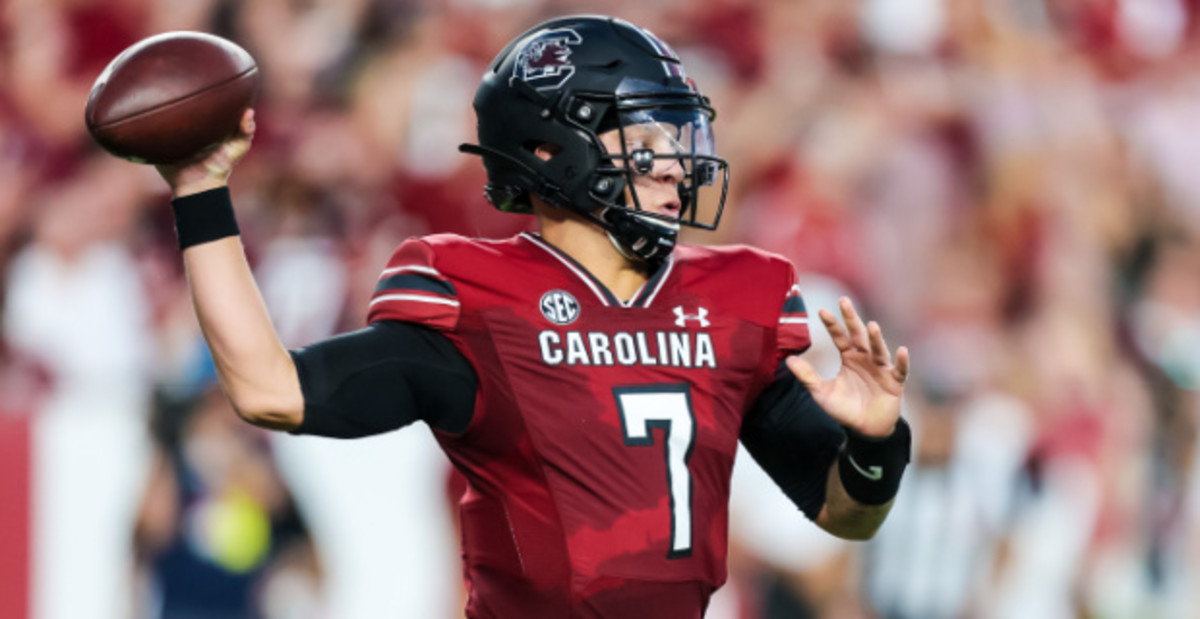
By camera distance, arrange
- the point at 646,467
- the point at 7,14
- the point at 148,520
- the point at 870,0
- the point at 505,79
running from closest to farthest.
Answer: the point at 646,467 < the point at 505,79 < the point at 148,520 < the point at 7,14 < the point at 870,0

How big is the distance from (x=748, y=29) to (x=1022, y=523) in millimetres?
1905

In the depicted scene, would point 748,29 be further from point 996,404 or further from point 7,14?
point 7,14

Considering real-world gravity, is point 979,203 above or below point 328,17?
below

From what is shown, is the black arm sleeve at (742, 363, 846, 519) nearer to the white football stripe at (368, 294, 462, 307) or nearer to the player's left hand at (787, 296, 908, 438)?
the player's left hand at (787, 296, 908, 438)

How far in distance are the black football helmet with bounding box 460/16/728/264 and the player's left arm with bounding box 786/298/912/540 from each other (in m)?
0.28

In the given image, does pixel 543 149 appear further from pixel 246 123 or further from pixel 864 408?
pixel 864 408

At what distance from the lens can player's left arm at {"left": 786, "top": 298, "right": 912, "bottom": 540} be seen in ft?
8.23

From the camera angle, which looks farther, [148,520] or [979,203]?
[979,203]

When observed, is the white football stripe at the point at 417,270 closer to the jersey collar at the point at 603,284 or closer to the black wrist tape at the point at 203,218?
the jersey collar at the point at 603,284

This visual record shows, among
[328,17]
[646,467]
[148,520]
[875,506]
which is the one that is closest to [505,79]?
[646,467]

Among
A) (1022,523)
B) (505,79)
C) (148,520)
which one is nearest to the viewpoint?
(505,79)

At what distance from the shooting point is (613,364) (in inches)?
98.8

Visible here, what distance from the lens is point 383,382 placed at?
2381 mm

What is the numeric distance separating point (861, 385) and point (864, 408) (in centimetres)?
4
